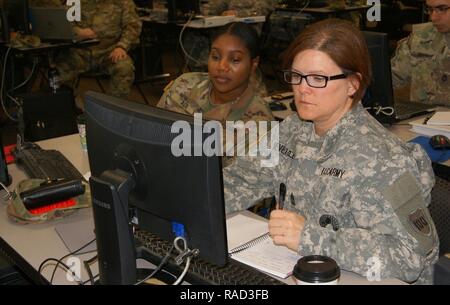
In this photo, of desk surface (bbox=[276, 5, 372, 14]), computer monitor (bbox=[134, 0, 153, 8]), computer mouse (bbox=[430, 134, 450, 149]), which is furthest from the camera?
computer monitor (bbox=[134, 0, 153, 8])

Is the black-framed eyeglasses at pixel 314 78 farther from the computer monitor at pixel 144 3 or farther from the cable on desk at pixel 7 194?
the computer monitor at pixel 144 3

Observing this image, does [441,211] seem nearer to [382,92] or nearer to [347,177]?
[347,177]

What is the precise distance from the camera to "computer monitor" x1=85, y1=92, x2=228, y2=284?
3.85 feet

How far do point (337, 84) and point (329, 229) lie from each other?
14.9 inches

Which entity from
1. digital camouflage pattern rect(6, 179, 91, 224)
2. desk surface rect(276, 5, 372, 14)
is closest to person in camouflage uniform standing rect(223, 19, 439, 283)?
digital camouflage pattern rect(6, 179, 91, 224)

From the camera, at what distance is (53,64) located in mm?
5328

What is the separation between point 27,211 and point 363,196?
0.98 m

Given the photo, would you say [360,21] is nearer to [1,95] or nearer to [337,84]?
[1,95]

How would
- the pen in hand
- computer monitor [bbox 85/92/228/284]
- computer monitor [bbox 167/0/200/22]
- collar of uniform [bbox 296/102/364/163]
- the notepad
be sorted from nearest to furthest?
computer monitor [bbox 85/92/228/284], collar of uniform [bbox 296/102/364/163], the pen in hand, the notepad, computer monitor [bbox 167/0/200/22]

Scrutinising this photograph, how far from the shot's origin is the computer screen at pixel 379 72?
249 cm

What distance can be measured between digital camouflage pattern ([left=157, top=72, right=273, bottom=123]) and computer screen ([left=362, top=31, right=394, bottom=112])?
48 centimetres

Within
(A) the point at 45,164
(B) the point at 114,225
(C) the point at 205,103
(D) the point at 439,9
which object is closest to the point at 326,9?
(D) the point at 439,9

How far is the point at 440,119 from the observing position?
2678 mm

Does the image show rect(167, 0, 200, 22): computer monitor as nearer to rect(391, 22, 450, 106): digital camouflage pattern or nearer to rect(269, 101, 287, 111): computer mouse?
rect(391, 22, 450, 106): digital camouflage pattern
